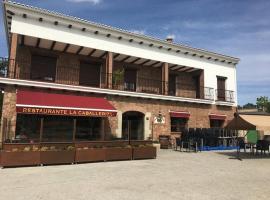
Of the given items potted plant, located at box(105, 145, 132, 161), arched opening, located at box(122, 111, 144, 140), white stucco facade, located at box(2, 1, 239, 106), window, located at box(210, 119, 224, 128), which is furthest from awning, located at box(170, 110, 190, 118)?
potted plant, located at box(105, 145, 132, 161)

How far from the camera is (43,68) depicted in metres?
17.9

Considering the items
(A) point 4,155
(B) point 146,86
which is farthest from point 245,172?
(B) point 146,86

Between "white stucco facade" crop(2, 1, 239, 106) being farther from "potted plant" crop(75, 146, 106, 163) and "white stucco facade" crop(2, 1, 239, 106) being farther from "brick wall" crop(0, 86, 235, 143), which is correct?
"potted plant" crop(75, 146, 106, 163)

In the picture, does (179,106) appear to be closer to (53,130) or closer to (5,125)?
(53,130)

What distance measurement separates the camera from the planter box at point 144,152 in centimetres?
1449

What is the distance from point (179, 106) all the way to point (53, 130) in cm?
964

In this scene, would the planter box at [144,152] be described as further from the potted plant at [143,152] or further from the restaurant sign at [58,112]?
the restaurant sign at [58,112]

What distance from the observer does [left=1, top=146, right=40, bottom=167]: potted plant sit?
1129 cm

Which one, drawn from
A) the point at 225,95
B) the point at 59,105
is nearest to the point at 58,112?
the point at 59,105

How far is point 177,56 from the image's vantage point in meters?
22.0

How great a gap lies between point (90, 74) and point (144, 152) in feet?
24.8

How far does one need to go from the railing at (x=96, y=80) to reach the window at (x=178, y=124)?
2.33 m

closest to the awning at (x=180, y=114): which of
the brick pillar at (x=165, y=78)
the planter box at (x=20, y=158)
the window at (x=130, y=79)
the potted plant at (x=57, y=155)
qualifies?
the brick pillar at (x=165, y=78)

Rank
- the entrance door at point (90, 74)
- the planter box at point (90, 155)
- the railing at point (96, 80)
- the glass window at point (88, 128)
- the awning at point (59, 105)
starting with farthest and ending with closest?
1. the entrance door at point (90, 74)
2. the glass window at point (88, 128)
3. the railing at point (96, 80)
4. the awning at point (59, 105)
5. the planter box at point (90, 155)
